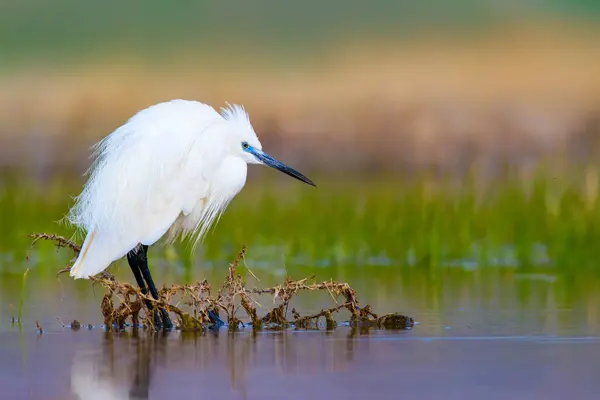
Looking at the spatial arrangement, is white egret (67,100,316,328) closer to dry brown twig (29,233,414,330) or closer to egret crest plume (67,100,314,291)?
egret crest plume (67,100,314,291)

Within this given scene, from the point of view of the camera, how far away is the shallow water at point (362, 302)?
5.84 meters

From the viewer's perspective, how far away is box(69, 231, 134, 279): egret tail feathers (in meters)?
8.03

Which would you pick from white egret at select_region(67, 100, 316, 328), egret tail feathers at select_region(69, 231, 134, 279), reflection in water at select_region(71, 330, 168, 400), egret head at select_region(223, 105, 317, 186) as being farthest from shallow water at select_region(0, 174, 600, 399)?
egret head at select_region(223, 105, 317, 186)

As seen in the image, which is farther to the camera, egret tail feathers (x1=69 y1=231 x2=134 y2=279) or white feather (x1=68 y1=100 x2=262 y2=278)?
white feather (x1=68 y1=100 x2=262 y2=278)

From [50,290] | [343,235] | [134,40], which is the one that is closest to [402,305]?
[50,290]

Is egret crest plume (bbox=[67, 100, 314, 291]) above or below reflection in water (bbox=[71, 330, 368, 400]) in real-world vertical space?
above

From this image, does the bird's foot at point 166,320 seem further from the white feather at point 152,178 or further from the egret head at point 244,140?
the egret head at point 244,140

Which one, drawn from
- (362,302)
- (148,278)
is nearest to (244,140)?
(148,278)

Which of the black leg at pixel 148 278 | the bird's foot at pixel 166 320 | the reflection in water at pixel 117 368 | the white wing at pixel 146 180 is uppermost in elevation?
the white wing at pixel 146 180

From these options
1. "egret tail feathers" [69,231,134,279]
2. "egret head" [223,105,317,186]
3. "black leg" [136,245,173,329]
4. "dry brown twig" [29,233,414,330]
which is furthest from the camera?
→ "egret head" [223,105,317,186]

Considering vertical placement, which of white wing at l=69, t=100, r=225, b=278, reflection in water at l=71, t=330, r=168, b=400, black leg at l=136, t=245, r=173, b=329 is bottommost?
reflection in water at l=71, t=330, r=168, b=400

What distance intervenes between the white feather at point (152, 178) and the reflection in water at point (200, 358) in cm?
66

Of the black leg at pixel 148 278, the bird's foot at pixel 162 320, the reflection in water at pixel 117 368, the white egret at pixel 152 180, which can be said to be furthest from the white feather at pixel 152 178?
the reflection in water at pixel 117 368

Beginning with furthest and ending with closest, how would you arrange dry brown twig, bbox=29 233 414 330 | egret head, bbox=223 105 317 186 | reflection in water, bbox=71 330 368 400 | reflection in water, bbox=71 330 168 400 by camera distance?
1. egret head, bbox=223 105 317 186
2. dry brown twig, bbox=29 233 414 330
3. reflection in water, bbox=71 330 368 400
4. reflection in water, bbox=71 330 168 400
